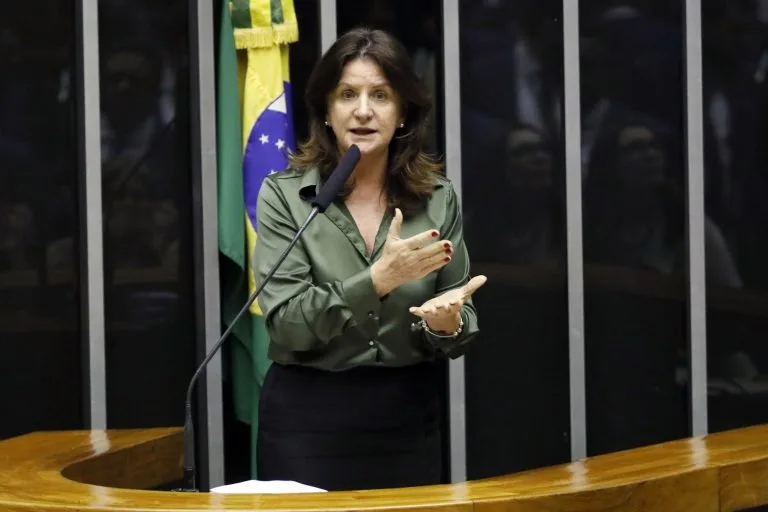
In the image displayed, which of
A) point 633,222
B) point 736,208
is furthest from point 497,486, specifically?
point 736,208

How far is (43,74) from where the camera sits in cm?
430

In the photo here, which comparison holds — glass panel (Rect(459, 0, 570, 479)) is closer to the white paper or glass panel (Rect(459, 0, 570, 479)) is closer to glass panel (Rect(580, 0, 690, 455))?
glass panel (Rect(580, 0, 690, 455))

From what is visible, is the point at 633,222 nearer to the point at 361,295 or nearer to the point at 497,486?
the point at 361,295

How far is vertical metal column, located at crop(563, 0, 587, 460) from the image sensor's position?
4.72 m

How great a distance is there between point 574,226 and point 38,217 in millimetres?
1899

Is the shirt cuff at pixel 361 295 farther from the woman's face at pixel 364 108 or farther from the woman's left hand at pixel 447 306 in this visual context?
the woman's face at pixel 364 108

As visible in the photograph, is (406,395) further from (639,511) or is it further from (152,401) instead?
(152,401)

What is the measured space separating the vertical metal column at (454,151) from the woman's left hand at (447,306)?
1.81 meters

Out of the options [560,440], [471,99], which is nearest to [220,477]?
[560,440]

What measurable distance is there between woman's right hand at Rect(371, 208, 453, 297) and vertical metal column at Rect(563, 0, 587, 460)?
2.02 m

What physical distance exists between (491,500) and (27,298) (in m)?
2.52

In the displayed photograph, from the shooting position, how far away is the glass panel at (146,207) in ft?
14.3

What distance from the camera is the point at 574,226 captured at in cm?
477

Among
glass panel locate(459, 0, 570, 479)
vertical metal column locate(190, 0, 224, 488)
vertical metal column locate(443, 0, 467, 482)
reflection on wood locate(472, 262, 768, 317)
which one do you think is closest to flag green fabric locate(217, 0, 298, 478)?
vertical metal column locate(190, 0, 224, 488)
